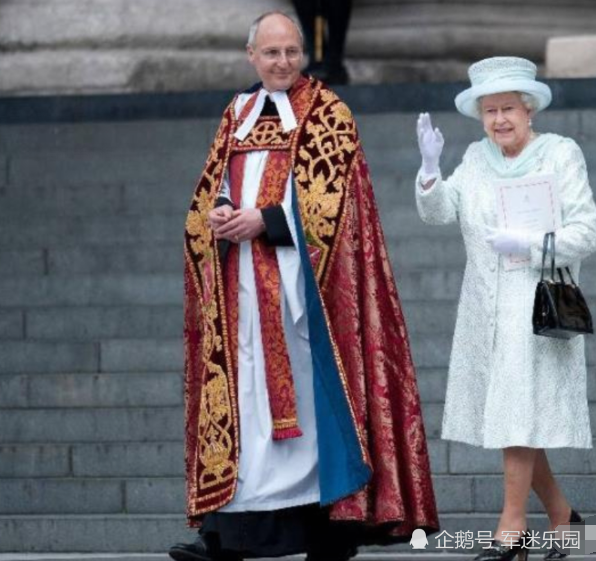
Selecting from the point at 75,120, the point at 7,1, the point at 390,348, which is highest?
the point at 7,1

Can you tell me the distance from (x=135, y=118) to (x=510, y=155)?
6299 mm

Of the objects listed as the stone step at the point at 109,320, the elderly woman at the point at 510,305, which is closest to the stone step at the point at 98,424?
the stone step at the point at 109,320

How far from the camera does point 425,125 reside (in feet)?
29.3

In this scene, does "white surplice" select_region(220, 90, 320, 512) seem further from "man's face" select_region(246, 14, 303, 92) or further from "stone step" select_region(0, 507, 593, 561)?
"stone step" select_region(0, 507, 593, 561)

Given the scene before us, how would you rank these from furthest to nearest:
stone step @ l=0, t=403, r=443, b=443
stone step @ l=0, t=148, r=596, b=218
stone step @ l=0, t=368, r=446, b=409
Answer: stone step @ l=0, t=148, r=596, b=218 → stone step @ l=0, t=368, r=446, b=409 → stone step @ l=0, t=403, r=443, b=443

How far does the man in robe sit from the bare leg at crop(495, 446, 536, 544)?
27 cm

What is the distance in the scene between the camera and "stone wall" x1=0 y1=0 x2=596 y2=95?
16859 mm

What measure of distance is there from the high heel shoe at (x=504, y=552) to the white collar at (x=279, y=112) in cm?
159

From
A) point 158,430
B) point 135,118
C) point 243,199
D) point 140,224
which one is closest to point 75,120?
point 135,118

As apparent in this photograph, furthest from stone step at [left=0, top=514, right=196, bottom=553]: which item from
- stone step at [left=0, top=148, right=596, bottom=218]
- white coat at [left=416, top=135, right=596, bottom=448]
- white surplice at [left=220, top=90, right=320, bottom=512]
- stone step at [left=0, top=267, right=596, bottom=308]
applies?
stone step at [left=0, top=148, right=596, bottom=218]

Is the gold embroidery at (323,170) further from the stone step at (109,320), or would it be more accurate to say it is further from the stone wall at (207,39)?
the stone wall at (207,39)

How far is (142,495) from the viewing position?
1027 centimetres

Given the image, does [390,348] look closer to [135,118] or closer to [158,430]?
[158,430]

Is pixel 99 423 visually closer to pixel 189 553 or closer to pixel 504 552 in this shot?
pixel 189 553
